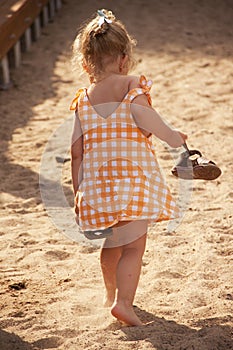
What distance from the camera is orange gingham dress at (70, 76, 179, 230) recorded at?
3.21 meters

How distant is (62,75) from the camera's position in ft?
24.5

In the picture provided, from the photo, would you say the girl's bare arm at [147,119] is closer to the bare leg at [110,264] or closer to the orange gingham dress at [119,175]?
the orange gingham dress at [119,175]

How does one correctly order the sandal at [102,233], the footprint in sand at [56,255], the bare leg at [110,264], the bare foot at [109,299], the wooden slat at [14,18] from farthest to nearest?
the wooden slat at [14,18]
the footprint in sand at [56,255]
the bare foot at [109,299]
the bare leg at [110,264]
the sandal at [102,233]

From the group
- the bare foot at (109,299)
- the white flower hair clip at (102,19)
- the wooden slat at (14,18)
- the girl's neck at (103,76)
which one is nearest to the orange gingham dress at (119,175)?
the girl's neck at (103,76)

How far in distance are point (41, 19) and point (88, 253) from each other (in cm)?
552

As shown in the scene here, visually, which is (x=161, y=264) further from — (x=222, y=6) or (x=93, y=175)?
(x=222, y=6)

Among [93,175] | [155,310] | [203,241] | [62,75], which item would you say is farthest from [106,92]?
[62,75]

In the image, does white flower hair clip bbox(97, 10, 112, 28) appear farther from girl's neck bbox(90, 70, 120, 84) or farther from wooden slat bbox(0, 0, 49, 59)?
wooden slat bbox(0, 0, 49, 59)

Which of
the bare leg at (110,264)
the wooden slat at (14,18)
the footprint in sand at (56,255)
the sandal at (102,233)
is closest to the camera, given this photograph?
the sandal at (102,233)

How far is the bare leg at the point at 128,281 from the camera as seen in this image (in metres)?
3.23

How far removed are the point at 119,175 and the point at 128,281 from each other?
0.45 m

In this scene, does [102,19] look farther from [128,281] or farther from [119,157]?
[128,281]

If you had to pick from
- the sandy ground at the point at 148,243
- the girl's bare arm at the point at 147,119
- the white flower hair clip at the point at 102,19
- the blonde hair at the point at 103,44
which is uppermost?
the white flower hair clip at the point at 102,19

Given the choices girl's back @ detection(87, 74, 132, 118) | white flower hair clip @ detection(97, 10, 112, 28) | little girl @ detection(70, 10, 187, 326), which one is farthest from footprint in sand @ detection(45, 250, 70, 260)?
white flower hair clip @ detection(97, 10, 112, 28)
